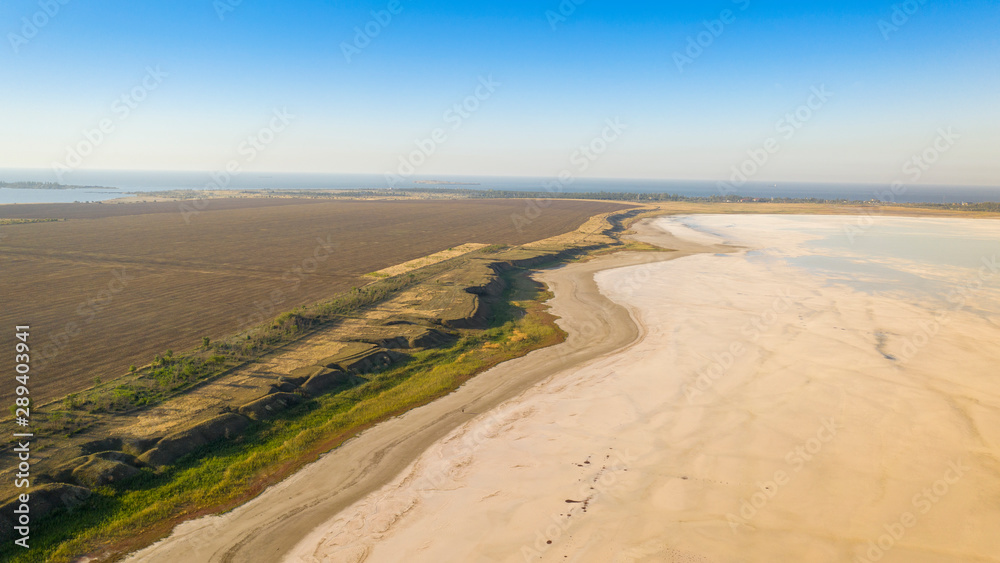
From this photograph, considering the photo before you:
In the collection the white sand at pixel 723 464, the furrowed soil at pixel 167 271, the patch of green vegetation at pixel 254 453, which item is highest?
the furrowed soil at pixel 167 271

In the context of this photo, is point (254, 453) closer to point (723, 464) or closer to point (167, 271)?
point (723, 464)

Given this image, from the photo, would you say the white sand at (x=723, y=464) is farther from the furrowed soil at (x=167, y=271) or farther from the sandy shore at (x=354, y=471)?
the furrowed soil at (x=167, y=271)

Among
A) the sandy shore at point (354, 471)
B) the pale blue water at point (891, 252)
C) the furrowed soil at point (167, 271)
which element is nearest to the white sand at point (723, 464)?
the sandy shore at point (354, 471)

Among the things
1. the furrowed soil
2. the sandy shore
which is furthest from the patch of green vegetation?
the furrowed soil

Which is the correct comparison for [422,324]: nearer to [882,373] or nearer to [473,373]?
[473,373]

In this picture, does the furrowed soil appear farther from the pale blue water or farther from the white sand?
the pale blue water

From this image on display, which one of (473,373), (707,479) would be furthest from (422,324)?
(707,479)

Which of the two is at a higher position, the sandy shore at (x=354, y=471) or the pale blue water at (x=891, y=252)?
the pale blue water at (x=891, y=252)
